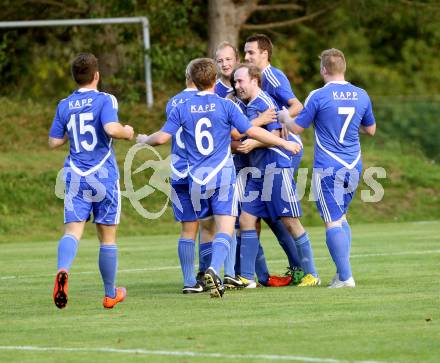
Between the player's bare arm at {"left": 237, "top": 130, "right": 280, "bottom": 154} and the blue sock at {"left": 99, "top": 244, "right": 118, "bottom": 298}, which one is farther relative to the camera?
the player's bare arm at {"left": 237, "top": 130, "right": 280, "bottom": 154}

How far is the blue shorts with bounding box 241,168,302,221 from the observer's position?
1238 centimetres

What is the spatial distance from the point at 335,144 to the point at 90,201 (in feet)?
8.21

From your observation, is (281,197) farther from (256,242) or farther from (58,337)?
(58,337)

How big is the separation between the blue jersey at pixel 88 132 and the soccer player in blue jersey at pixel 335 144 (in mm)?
1990

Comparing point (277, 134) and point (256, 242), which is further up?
point (277, 134)

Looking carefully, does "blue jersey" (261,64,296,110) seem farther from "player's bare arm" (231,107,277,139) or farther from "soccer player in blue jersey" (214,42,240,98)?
"player's bare arm" (231,107,277,139)

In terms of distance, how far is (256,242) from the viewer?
486 inches

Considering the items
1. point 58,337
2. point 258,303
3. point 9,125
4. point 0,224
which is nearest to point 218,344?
point 58,337

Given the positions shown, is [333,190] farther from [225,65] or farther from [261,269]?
[225,65]

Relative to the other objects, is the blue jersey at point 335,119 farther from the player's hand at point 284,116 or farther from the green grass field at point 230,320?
the green grass field at point 230,320

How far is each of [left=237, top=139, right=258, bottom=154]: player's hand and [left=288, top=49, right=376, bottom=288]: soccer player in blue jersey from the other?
0.46 m

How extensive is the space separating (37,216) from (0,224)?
92cm

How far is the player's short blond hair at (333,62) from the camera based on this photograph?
1175cm

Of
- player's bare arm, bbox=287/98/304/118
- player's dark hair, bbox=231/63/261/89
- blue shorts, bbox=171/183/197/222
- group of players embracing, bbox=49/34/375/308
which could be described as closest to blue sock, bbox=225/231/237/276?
group of players embracing, bbox=49/34/375/308
